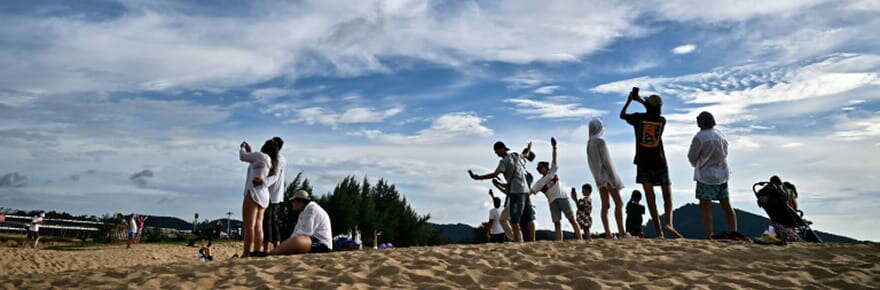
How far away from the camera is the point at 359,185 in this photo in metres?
49.7

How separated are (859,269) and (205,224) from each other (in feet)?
145

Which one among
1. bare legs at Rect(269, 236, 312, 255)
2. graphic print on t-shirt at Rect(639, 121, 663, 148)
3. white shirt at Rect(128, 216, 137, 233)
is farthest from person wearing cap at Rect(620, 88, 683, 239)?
white shirt at Rect(128, 216, 137, 233)

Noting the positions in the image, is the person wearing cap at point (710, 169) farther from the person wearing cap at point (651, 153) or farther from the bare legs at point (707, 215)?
the person wearing cap at point (651, 153)

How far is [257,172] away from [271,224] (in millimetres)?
1320

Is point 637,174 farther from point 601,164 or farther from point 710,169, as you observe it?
point 710,169

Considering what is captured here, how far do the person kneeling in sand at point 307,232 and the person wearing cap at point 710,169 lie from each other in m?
5.38

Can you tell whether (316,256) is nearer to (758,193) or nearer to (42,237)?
(758,193)

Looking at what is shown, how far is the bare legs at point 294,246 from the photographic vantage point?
830 cm

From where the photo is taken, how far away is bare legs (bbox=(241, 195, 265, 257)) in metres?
7.97

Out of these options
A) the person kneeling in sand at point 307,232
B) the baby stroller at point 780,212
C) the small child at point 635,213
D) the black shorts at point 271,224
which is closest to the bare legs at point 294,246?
the person kneeling in sand at point 307,232

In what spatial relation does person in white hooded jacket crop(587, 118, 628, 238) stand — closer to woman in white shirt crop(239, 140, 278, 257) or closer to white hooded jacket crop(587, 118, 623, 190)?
white hooded jacket crop(587, 118, 623, 190)

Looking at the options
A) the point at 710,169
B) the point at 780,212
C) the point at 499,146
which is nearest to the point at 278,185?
the point at 499,146

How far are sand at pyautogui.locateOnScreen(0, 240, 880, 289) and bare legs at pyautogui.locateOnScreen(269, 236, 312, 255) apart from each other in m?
0.41

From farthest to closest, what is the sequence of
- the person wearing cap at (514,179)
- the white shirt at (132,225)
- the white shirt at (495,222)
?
the white shirt at (132,225) → the white shirt at (495,222) → the person wearing cap at (514,179)
